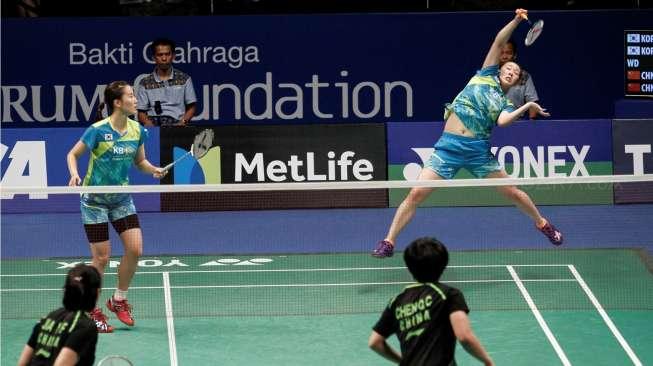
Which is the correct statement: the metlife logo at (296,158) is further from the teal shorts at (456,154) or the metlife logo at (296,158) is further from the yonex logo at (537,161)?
the teal shorts at (456,154)

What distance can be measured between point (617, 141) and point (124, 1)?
6.45 metres

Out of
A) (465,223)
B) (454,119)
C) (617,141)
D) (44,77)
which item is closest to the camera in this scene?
(454,119)

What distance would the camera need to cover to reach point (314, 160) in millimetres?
13117

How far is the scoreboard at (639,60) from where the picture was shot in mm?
14766

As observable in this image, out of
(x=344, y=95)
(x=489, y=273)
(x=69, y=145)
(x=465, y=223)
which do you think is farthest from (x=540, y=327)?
(x=344, y=95)

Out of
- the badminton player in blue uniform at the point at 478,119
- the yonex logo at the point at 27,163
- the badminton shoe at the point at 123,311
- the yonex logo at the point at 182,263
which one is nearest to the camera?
the badminton shoe at the point at 123,311

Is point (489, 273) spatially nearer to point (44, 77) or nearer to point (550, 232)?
point (550, 232)

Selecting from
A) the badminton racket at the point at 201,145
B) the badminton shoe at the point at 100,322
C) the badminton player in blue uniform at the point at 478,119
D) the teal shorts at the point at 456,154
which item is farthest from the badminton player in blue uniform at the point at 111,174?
the teal shorts at the point at 456,154

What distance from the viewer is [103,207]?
866 cm

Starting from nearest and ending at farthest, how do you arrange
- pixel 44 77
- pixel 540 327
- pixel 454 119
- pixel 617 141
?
pixel 540 327, pixel 454 119, pixel 617 141, pixel 44 77

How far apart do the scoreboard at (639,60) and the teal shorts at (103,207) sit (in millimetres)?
7854

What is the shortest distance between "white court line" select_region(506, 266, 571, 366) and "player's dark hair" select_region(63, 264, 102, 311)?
11.9 ft

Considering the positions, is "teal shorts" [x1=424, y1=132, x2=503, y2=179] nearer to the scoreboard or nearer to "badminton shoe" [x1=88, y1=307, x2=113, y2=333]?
"badminton shoe" [x1=88, y1=307, x2=113, y2=333]

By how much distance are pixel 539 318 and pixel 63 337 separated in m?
4.46
